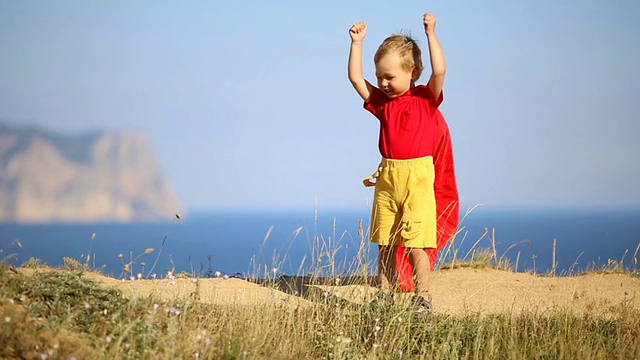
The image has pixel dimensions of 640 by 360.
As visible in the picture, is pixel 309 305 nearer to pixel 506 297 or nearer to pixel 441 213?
pixel 441 213

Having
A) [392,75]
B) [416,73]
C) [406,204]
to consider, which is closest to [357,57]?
[392,75]

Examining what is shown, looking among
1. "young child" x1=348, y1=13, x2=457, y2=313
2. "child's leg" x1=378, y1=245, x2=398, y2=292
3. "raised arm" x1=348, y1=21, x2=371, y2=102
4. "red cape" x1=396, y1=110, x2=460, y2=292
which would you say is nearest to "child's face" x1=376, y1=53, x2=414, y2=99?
"young child" x1=348, y1=13, x2=457, y2=313

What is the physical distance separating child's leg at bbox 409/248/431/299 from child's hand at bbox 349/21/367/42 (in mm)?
1562

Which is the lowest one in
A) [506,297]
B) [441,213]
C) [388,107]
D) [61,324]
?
[506,297]

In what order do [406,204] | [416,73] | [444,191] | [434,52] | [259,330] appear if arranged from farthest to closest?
[444,191] → [416,73] → [406,204] → [434,52] → [259,330]

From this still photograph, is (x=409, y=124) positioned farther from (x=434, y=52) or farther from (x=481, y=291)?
(x=481, y=291)

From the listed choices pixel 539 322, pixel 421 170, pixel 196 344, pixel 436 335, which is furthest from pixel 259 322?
pixel 539 322

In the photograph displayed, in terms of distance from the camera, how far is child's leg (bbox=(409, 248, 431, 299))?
17.3 ft

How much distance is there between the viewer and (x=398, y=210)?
536 centimetres

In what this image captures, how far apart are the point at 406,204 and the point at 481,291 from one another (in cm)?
202

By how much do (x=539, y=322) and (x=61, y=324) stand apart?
10.3 ft

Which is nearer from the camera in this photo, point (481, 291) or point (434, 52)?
point (434, 52)

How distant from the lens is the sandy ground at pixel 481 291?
5.54m

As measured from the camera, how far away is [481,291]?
687 centimetres
